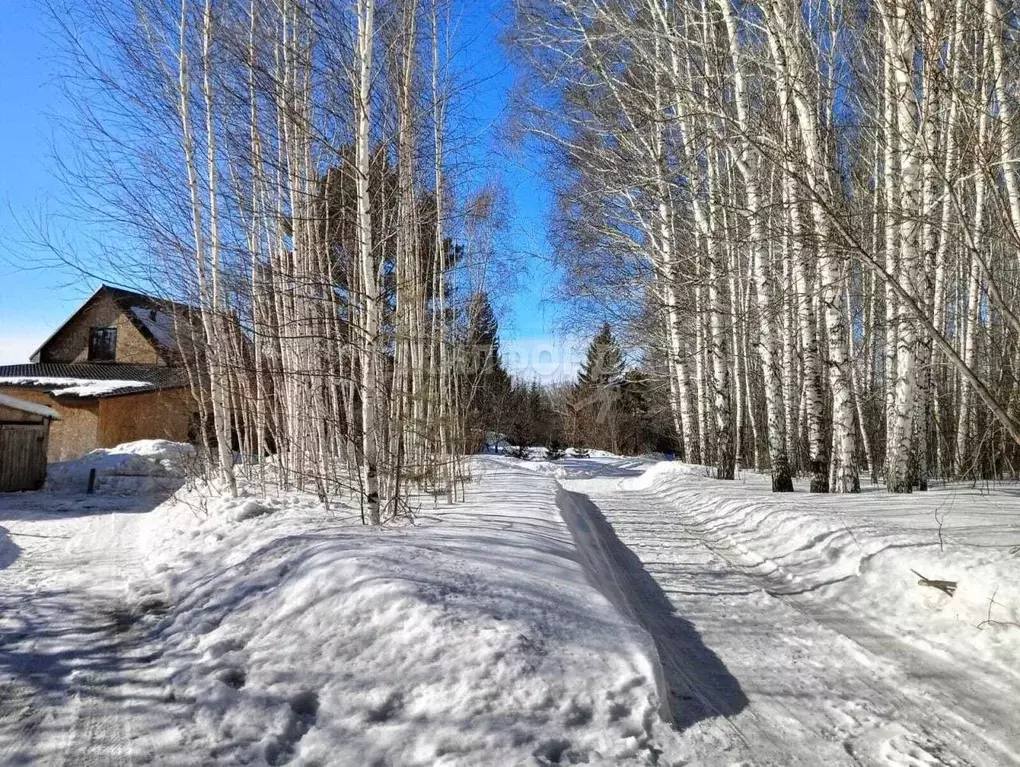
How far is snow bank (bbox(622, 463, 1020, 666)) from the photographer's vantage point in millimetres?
4785

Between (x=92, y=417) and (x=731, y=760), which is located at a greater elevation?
(x=92, y=417)

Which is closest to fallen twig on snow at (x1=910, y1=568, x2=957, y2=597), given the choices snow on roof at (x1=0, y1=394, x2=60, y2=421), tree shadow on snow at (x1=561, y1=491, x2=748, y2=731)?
tree shadow on snow at (x1=561, y1=491, x2=748, y2=731)

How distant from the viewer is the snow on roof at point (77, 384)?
2780cm

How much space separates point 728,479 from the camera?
53.3 ft

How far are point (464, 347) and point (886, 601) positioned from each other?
32.0ft

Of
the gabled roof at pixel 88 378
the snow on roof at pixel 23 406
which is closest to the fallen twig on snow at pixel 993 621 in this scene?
the snow on roof at pixel 23 406

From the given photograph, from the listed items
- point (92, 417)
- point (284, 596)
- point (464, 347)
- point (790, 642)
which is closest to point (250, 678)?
point (284, 596)

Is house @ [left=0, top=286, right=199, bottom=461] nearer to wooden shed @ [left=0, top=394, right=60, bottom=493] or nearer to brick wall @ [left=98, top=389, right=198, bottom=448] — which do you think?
brick wall @ [left=98, top=389, right=198, bottom=448]

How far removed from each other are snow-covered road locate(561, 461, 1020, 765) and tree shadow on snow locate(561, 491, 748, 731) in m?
0.01

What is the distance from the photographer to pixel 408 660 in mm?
3631

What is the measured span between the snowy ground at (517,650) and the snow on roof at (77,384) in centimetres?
2245

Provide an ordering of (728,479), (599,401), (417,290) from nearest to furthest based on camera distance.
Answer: (417,290) < (728,479) < (599,401)

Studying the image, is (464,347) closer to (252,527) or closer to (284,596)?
(252,527)

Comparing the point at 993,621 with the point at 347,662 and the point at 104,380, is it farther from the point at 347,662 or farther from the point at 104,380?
the point at 104,380
